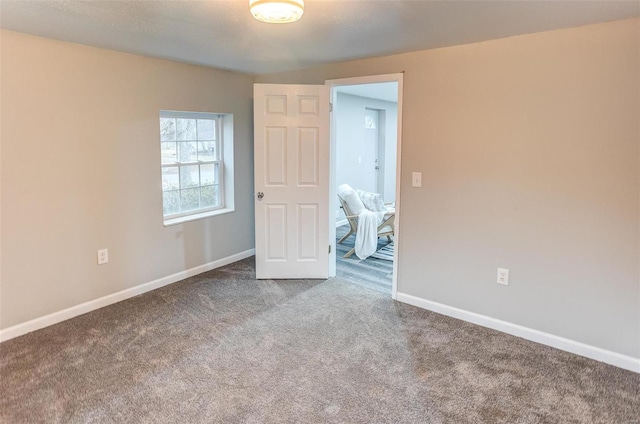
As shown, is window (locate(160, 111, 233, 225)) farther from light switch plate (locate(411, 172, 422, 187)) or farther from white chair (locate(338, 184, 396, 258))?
light switch plate (locate(411, 172, 422, 187))

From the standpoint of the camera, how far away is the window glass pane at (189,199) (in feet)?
13.6

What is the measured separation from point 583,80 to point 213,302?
311 cm

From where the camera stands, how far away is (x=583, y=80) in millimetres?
2523

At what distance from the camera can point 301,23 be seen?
246 cm

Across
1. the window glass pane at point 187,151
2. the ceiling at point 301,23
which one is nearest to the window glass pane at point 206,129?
the window glass pane at point 187,151

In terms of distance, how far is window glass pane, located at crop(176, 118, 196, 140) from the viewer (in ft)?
13.2

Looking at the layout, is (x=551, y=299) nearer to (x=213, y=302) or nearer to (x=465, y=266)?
(x=465, y=266)

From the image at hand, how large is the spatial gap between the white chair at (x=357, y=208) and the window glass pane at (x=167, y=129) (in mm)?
2148

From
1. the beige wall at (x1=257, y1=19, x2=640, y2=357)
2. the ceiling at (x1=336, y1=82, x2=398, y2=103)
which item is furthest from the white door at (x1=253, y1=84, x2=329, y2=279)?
the ceiling at (x1=336, y1=82, x2=398, y2=103)

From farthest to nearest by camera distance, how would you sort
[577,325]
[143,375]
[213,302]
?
[213,302] < [577,325] < [143,375]

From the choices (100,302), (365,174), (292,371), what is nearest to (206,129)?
(100,302)

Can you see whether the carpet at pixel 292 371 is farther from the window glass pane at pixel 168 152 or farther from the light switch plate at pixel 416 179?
the window glass pane at pixel 168 152

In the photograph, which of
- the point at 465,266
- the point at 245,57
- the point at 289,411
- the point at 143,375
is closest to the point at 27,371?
the point at 143,375

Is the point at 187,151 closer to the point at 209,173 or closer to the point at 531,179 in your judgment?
the point at 209,173
